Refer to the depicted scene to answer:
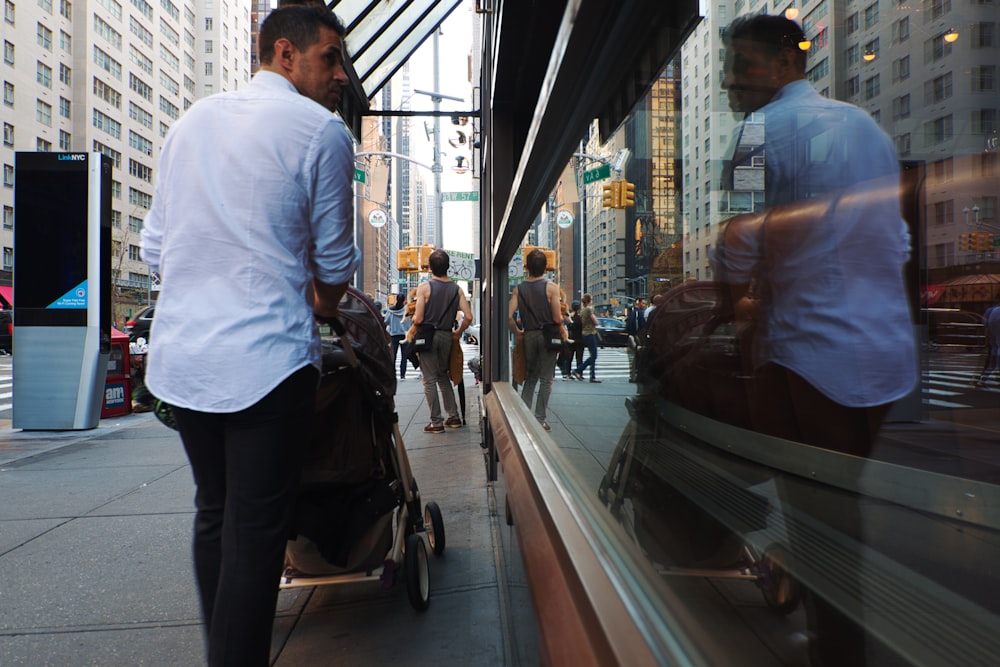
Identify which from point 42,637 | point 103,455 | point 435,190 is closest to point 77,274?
point 103,455

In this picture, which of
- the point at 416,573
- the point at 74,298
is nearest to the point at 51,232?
the point at 74,298

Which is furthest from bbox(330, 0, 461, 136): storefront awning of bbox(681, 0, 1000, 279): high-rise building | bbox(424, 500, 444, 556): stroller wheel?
bbox(681, 0, 1000, 279): high-rise building

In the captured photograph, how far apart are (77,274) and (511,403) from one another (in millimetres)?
6530

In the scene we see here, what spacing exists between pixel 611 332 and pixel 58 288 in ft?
24.3

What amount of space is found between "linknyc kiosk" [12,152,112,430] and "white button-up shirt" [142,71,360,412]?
6.51 metres

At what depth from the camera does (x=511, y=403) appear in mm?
2674

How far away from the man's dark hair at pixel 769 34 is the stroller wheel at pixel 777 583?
74 centimetres

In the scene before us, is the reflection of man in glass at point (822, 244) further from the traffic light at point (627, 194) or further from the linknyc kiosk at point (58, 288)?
the linknyc kiosk at point (58, 288)

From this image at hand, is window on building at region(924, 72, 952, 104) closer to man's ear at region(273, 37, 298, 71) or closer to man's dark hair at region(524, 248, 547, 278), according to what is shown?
man's ear at region(273, 37, 298, 71)

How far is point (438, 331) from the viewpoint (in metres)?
7.34

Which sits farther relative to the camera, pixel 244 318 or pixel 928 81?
pixel 244 318

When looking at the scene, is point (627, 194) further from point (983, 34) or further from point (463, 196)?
point (463, 196)

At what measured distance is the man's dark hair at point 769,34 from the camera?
0.96 m

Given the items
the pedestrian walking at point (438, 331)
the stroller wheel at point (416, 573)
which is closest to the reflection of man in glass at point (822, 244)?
the stroller wheel at point (416, 573)
